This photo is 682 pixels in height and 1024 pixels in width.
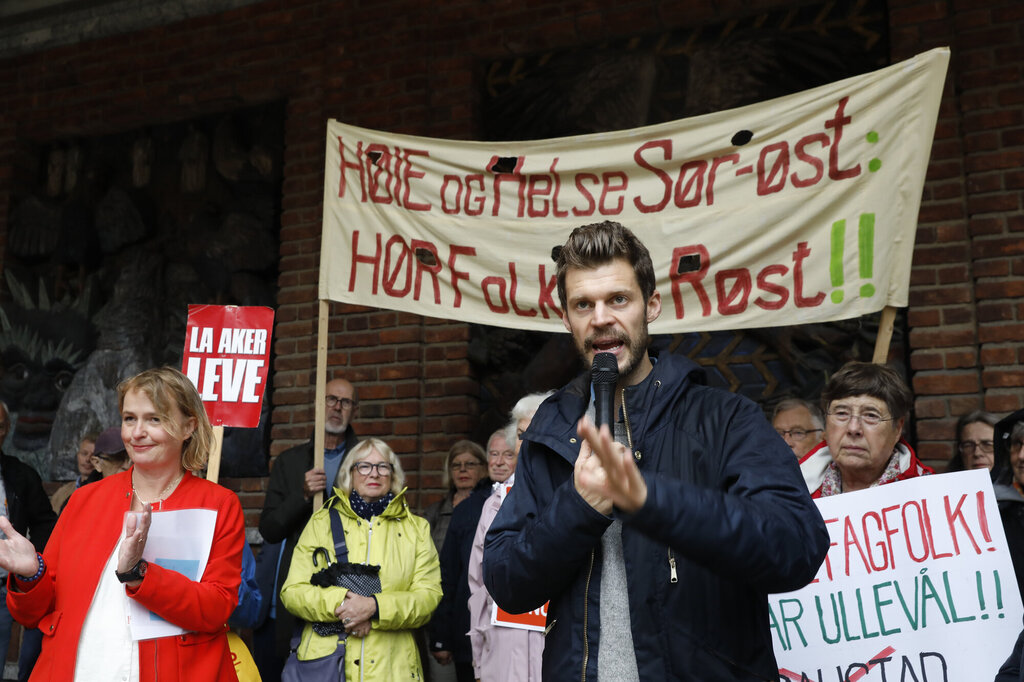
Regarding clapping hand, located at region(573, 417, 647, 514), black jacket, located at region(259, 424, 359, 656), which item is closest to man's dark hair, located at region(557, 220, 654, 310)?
clapping hand, located at region(573, 417, 647, 514)

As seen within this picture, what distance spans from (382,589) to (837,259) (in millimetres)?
2287

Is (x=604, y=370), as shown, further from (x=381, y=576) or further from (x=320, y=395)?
(x=320, y=395)

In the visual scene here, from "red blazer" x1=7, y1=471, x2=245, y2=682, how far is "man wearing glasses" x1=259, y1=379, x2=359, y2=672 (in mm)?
1446

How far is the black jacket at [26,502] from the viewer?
183 inches

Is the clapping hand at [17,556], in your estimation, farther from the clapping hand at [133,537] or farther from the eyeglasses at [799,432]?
the eyeglasses at [799,432]

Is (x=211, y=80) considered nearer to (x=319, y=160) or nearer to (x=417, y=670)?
(x=319, y=160)

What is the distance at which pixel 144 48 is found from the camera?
6.53 metres

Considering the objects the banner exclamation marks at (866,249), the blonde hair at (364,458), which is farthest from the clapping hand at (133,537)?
the banner exclamation marks at (866,249)

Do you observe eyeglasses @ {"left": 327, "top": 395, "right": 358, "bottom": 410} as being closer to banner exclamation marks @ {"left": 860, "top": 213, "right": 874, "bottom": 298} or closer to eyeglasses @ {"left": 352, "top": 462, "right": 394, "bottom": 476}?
eyeglasses @ {"left": 352, "top": 462, "right": 394, "bottom": 476}

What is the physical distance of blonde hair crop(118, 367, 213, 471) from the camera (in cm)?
288

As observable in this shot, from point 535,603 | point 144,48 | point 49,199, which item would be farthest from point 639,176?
point 49,199

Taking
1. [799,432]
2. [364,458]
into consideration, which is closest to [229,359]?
[364,458]

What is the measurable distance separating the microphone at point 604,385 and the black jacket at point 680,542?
9 centimetres

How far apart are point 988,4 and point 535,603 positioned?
424cm
